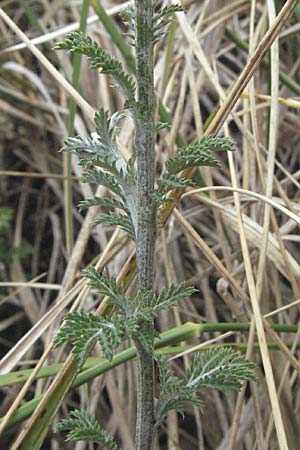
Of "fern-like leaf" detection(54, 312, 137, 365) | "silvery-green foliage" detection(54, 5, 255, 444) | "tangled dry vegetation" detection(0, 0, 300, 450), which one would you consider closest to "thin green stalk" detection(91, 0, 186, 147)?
"tangled dry vegetation" detection(0, 0, 300, 450)

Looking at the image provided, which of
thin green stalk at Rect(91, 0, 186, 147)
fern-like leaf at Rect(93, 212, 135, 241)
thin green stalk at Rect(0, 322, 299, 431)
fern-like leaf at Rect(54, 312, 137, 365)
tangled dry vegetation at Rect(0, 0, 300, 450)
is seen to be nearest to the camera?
fern-like leaf at Rect(54, 312, 137, 365)

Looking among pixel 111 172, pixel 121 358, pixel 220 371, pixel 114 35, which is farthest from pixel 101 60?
pixel 114 35

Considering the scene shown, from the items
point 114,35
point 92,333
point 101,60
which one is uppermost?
point 114,35

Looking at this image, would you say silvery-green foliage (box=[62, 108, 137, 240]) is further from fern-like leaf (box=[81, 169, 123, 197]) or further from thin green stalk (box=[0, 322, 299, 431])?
thin green stalk (box=[0, 322, 299, 431])

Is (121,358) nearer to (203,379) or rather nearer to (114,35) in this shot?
(203,379)

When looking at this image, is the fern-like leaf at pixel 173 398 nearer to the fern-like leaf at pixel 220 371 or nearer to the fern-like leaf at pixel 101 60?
the fern-like leaf at pixel 220 371

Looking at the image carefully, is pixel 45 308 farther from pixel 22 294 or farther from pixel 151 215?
pixel 151 215
